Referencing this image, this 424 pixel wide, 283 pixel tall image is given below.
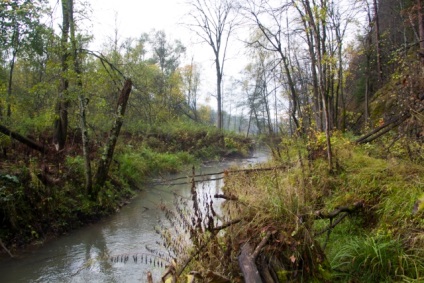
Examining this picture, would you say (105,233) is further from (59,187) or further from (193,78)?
(193,78)

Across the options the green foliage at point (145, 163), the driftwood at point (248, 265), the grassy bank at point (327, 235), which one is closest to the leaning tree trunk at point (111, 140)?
the green foliage at point (145, 163)

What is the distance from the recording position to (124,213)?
950cm

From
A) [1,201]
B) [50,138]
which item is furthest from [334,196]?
[50,138]

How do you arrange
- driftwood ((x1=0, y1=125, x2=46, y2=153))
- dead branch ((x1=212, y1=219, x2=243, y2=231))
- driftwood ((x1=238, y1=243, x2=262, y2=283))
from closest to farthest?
driftwood ((x1=238, y1=243, x2=262, y2=283)) → dead branch ((x1=212, y1=219, x2=243, y2=231)) → driftwood ((x1=0, y1=125, x2=46, y2=153))

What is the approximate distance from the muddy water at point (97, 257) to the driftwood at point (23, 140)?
2734 mm

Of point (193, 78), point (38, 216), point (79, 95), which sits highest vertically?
point (193, 78)

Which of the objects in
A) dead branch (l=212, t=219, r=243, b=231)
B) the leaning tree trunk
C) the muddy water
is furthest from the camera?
the leaning tree trunk

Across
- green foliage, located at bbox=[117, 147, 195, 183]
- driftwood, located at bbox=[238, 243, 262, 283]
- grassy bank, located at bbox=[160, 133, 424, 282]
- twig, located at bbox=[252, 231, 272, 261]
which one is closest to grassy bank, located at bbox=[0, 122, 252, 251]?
green foliage, located at bbox=[117, 147, 195, 183]

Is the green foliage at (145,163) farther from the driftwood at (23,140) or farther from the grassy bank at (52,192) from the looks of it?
the driftwood at (23,140)

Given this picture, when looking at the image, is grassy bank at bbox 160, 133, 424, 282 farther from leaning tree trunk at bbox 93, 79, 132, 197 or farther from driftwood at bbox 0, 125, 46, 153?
driftwood at bbox 0, 125, 46, 153

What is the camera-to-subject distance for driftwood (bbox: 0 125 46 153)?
8039 mm

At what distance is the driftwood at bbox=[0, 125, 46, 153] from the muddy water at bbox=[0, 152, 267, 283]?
273 cm

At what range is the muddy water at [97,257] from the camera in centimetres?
554

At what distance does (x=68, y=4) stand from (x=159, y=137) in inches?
498
